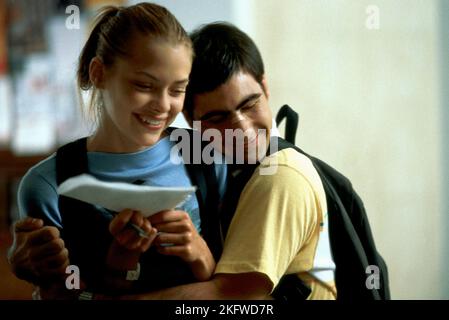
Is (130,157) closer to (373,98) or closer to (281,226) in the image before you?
(281,226)

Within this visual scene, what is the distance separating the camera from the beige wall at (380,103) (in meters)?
0.99

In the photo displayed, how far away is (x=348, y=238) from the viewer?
3.05 feet

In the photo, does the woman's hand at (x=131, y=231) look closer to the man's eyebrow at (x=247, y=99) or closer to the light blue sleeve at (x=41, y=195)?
the light blue sleeve at (x=41, y=195)

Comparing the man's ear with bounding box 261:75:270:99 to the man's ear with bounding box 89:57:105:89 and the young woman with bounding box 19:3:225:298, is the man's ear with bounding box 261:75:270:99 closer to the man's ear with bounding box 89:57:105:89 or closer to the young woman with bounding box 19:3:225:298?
the young woman with bounding box 19:3:225:298

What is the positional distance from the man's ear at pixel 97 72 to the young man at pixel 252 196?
0.44ft

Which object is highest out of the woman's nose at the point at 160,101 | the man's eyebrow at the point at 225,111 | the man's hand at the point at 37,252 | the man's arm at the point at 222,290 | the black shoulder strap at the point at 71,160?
the woman's nose at the point at 160,101

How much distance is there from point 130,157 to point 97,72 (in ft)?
0.45

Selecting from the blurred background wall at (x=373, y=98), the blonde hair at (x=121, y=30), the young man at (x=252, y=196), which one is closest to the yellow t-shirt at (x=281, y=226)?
the young man at (x=252, y=196)

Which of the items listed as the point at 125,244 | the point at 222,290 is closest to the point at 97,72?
the point at 125,244

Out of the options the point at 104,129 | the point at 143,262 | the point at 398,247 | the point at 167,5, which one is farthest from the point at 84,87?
the point at 398,247

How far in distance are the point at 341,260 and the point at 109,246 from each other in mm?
369

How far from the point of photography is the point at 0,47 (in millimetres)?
975

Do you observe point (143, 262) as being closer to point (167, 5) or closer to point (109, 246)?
point (109, 246)

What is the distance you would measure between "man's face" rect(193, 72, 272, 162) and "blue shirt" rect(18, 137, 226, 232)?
0.09m
